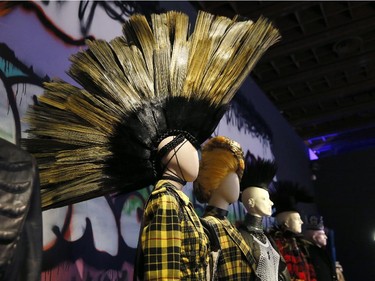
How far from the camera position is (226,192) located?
6.65ft

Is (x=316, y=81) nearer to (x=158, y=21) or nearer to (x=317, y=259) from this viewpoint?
(x=317, y=259)

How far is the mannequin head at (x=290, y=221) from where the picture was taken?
3344mm

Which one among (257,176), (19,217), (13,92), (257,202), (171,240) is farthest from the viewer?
(257,176)

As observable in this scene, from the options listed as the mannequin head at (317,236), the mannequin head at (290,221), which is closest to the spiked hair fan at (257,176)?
the mannequin head at (290,221)

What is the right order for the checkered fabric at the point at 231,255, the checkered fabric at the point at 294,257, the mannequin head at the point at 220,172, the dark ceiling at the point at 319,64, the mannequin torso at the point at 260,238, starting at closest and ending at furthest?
the checkered fabric at the point at 231,255, the mannequin head at the point at 220,172, the mannequin torso at the point at 260,238, the checkered fabric at the point at 294,257, the dark ceiling at the point at 319,64

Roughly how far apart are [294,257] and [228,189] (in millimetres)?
1390

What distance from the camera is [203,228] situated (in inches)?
59.3

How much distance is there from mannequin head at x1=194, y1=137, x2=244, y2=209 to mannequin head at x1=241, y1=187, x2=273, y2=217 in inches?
18.3

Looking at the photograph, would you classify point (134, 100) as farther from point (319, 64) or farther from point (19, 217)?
point (319, 64)

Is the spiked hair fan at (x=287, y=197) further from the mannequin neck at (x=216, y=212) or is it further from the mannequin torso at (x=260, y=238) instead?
the mannequin neck at (x=216, y=212)

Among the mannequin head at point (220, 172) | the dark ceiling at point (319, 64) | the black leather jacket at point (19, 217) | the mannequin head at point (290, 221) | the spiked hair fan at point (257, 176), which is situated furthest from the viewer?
the dark ceiling at point (319, 64)

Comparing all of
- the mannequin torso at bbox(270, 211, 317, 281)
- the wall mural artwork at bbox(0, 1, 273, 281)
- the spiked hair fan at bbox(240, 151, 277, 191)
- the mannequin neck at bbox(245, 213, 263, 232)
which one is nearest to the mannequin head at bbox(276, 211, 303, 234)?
the mannequin torso at bbox(270, 211, 317, 281)

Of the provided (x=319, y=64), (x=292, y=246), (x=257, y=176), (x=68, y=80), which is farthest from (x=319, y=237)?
(x=68, y=80)

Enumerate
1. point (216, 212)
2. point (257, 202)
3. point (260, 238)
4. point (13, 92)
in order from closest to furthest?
point (13, 92) < point (216, 212) < point (260, 238) < point (257, 202)
